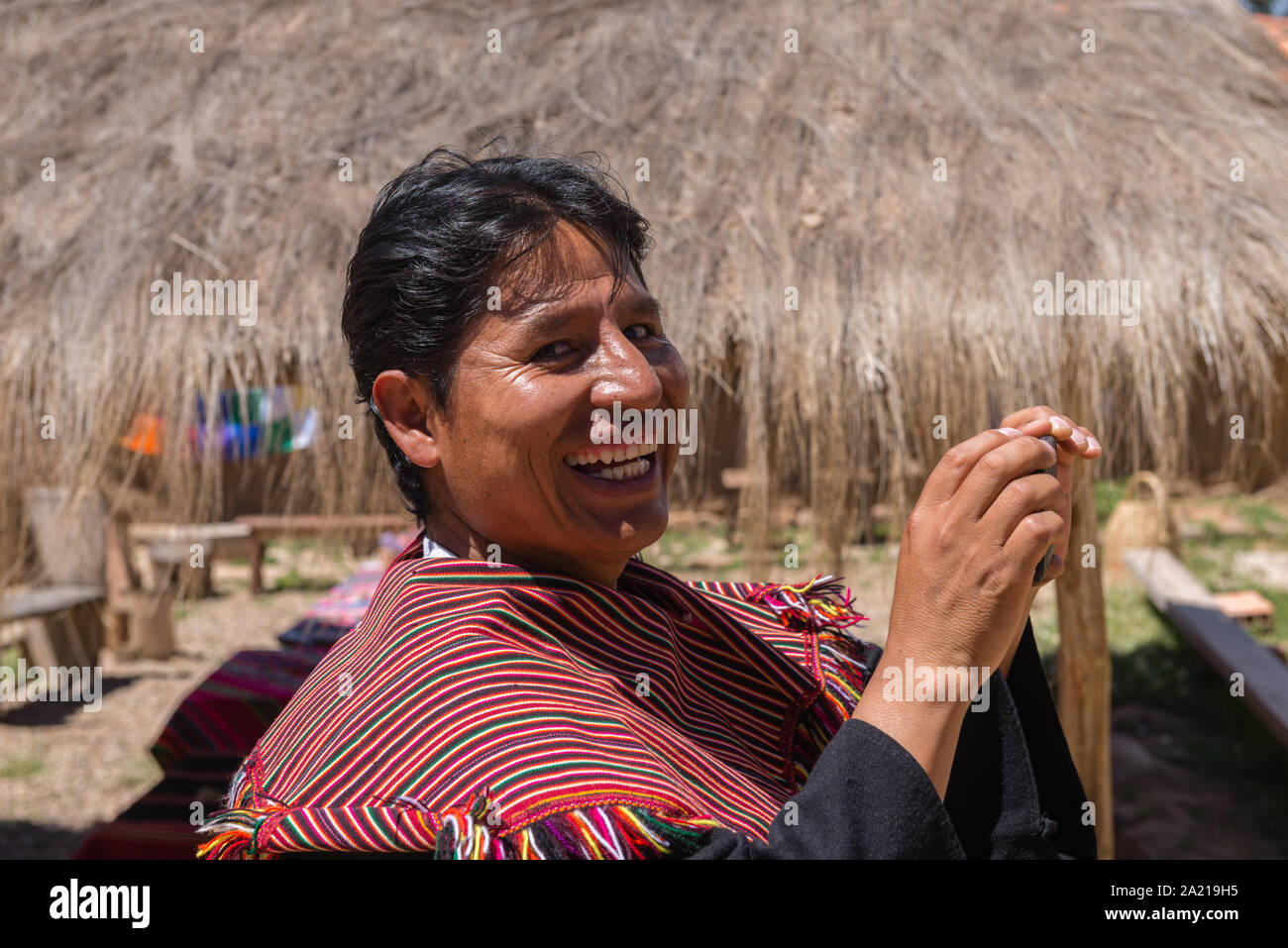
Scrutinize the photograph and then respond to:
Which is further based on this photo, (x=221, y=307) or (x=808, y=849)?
(x=221, y=307)

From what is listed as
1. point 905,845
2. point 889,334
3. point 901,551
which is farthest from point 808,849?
point 889,334

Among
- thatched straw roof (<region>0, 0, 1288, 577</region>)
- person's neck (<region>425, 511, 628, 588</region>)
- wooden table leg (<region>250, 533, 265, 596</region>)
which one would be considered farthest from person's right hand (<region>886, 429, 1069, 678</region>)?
wooden table leg (<region>250, 533, 265, 596</region>)

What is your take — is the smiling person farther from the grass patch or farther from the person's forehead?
the grass patch

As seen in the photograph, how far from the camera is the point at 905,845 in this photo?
97 centimetres

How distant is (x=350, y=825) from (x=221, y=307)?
231 cm

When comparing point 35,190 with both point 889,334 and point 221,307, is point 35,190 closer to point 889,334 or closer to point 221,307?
point 221,307

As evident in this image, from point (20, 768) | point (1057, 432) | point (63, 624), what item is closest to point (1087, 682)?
point (1057, 432)

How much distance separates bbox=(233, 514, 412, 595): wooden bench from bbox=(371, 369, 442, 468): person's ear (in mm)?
1497

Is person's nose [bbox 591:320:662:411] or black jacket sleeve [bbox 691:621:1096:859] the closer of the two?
black jacket sleeve [bbox 691:621:1096:859]

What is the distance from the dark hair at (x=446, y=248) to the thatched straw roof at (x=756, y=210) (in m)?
1.58

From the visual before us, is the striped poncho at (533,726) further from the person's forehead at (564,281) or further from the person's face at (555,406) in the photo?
the person's forehead at (564,281)

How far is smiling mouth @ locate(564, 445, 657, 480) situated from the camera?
1.24 m

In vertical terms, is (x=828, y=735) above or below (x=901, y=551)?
below

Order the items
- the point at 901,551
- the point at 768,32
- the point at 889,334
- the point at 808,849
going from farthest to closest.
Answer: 1. the point at 768,32
2. the point at 889,334
3. the point at 901,551
4. the point at 808,849
